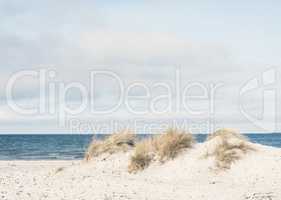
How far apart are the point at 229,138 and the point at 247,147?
0.87 metres

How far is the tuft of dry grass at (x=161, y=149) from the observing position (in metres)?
19.1

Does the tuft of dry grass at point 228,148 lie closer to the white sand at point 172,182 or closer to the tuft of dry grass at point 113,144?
the white sand at point 172,182

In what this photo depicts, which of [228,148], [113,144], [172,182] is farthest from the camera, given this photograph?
[113,144]

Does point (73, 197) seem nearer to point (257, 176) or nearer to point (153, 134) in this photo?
point (257, 176)

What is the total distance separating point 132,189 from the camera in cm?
1377

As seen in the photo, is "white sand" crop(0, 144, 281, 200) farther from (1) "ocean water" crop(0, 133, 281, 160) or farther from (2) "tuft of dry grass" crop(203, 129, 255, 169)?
(1) "ocean water" crop(0, 133, 281, 160)

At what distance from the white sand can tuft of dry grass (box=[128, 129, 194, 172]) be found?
11.7 inches

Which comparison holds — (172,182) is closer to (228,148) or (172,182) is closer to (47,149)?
(228,148)

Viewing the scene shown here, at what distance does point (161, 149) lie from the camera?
1925 centimetres

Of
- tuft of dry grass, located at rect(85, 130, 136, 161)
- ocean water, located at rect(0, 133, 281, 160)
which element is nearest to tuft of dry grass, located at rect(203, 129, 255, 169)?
tuft of dry grass, located at rect(85, 130, 136, 161)

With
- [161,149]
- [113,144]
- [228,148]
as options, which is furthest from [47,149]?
[228,148]

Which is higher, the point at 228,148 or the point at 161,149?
the point at 228,148

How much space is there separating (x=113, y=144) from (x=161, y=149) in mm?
3117

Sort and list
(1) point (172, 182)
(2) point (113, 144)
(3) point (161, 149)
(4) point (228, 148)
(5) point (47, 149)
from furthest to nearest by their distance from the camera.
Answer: (5) point (47, 149), (2) point (113, 144), (3) point (161, 149), (4) point (228, 148), (1) point (172, 182)
